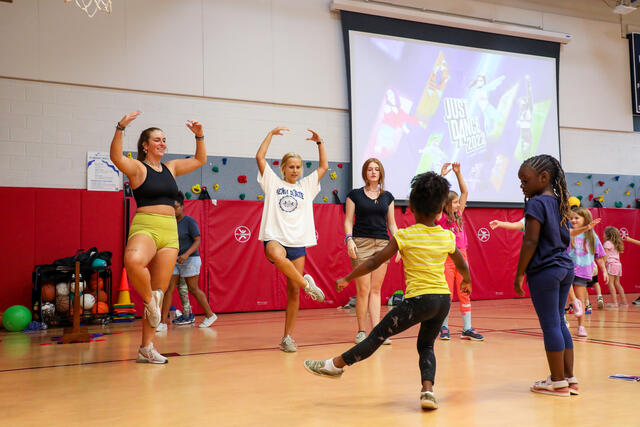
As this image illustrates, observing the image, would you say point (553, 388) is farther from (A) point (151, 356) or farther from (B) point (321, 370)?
(A) point (151, 356)

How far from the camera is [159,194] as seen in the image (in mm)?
4168

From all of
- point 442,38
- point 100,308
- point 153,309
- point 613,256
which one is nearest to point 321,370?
point 153,309

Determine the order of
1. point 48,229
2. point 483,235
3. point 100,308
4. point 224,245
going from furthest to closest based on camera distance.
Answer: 1. point 483,235
2. point 224,245
3. point 48,229
4. point 100,308

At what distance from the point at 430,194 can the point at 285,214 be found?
207 centimetres

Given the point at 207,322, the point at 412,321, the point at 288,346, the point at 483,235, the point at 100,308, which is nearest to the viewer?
the point at 412,321

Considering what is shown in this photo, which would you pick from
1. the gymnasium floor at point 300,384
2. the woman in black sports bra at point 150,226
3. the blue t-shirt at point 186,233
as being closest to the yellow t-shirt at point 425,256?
the gymnasium floor at point 300,384

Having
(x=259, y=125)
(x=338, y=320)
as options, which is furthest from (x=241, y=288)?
(x=259, y=125)

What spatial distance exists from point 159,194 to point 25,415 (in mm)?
1853

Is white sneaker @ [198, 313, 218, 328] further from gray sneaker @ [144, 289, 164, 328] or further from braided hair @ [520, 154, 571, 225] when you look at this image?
braided hair @ [520, 154, 571, 225]

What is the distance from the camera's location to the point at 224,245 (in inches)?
350

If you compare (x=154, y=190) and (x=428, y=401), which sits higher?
(x=154, y=190)

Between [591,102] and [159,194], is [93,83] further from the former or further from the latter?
[591,102]

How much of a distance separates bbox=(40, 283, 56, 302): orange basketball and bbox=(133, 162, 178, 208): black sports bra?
161 inches

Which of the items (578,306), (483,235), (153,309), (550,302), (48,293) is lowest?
(48,293)
